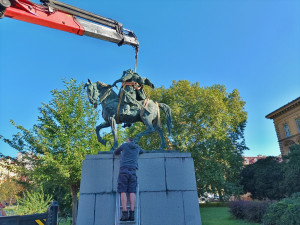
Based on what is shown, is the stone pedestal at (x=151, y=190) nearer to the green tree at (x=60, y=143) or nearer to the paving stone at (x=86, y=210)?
the paving stone at (x=86, y=210)

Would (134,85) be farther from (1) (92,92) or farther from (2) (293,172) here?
(2) (293,172)

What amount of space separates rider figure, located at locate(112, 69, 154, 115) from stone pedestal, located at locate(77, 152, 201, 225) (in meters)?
A: 2.10

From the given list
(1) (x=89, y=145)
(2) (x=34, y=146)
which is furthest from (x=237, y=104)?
(2) (x=34, y=146)

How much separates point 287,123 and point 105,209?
39658 mm

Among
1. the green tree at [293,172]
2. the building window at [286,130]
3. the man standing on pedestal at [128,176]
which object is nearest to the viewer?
the man standing on pedestal at [128,176]

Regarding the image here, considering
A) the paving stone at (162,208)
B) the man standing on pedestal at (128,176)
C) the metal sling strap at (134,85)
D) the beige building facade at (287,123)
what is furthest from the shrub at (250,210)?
the beige building facade at (287,123)

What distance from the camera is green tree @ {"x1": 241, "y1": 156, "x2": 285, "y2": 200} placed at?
2664cm

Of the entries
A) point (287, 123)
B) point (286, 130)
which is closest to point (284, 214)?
point (287, 123)

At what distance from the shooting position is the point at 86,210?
587 centimetres

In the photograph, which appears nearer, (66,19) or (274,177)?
(66,19)

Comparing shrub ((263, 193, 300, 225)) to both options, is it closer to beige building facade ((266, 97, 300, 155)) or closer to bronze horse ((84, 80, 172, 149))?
bronze horse ((84, 80, 172, 149))

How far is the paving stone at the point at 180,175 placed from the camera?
246 inches

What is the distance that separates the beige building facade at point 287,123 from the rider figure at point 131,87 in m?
33.9

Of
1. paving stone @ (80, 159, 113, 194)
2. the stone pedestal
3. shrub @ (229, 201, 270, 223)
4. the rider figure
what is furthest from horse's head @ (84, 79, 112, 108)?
shrub @ (229, 201, 270, 223)
